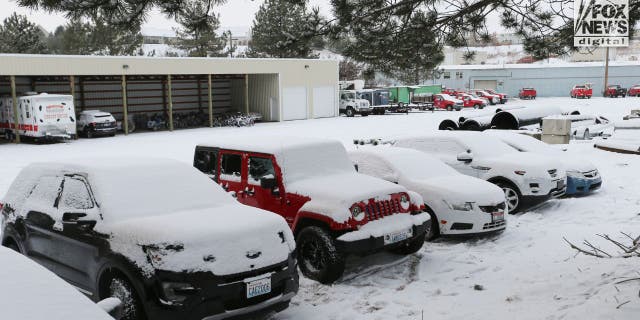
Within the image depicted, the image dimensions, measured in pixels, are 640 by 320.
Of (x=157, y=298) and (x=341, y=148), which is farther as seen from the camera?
(x=341, y=148)

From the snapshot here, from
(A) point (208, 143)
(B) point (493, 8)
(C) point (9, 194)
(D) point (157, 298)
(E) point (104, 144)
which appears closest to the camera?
(D) point (157, 298)

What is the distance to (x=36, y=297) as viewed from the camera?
8.73 ft

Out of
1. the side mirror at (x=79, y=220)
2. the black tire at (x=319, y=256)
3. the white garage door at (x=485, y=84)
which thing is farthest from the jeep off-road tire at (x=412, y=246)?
the white garage door at (x=485, y=84)

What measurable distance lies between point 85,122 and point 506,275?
26275 mm

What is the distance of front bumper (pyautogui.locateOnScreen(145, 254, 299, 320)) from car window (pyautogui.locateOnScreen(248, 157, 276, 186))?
2.61m

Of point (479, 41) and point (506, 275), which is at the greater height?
point (479, 41)

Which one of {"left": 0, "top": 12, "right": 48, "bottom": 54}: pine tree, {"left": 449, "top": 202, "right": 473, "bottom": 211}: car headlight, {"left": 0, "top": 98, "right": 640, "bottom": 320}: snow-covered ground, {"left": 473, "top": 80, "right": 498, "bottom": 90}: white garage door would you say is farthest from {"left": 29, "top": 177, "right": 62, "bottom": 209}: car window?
{"left": 473, "top": 80, "right": 498, "bottom": 90}: white garage door

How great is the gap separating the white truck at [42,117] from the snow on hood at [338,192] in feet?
71.1

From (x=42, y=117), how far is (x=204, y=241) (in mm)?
23655

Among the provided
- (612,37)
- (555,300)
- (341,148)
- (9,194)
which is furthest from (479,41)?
(9,194)

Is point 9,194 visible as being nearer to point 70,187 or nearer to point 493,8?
point 70,187

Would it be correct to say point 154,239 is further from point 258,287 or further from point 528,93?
point 528,93

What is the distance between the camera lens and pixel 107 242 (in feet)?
17.7

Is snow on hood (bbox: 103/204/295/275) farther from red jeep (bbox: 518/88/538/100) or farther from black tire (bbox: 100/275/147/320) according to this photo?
red jeep (bbox: 518/88/538/100)
